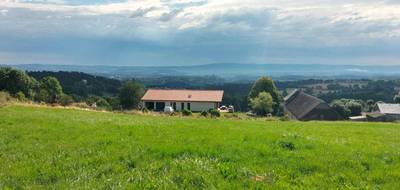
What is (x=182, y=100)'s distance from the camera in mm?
91562

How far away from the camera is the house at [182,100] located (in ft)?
296

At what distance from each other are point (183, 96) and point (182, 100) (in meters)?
1.46

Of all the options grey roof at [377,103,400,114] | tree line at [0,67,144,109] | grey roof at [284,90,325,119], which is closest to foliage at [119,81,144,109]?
tree line at [0,67,144,109]

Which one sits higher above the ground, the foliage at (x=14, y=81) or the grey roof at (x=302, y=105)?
the foliage at (x=14, y=81)

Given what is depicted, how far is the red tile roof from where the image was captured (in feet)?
298

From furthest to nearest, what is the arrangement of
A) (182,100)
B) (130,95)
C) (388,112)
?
(388,112), (130,95), (182,100)

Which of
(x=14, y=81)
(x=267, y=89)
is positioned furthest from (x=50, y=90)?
(x=267, y=89)

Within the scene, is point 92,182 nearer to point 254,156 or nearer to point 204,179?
point 204,179

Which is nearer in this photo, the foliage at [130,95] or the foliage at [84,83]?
the foliage at [130,95]

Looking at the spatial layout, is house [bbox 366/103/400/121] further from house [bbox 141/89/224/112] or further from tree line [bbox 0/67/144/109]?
tree line [bbox 0/67/144/109]

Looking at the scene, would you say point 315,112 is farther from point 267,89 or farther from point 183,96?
point 183,96

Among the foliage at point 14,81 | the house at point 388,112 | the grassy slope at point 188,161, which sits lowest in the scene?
the house at point 388,112

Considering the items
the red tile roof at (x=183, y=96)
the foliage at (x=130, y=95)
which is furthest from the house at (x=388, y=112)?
the foliage at (x=130, y=95)

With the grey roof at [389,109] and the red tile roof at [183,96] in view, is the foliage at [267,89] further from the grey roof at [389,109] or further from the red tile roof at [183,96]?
the grey roof at [389,109]
